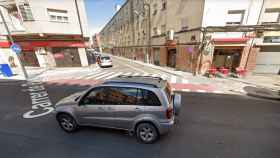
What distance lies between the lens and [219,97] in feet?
23.1

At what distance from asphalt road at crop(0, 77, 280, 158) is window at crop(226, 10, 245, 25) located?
28.7 ft

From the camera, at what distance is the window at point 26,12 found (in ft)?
40.9

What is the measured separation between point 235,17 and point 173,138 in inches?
489

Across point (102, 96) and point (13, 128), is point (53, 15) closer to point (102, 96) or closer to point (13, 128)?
point (13, 128)

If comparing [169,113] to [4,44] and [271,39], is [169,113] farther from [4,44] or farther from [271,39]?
[4,44]

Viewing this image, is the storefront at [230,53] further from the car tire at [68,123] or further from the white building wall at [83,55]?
the white building wall at [83,55]

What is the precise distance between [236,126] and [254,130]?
47 centimetres

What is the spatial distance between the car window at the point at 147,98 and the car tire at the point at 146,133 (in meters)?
0.61

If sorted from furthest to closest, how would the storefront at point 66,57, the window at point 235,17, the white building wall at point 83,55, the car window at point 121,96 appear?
the white building wall at point 83,55 → the storefront at point 66,57 → the window at point 235,17 → the car window at point 121,96

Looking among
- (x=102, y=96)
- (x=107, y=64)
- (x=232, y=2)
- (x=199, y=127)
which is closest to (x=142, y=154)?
(x=102, y=96)

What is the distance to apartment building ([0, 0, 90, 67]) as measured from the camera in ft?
42.0

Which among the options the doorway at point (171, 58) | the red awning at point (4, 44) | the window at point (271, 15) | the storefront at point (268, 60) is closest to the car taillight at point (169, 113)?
the storefront at point (268, 60)

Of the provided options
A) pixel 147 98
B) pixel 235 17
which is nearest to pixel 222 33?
pixel 235 17

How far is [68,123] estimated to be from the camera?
3.95m
